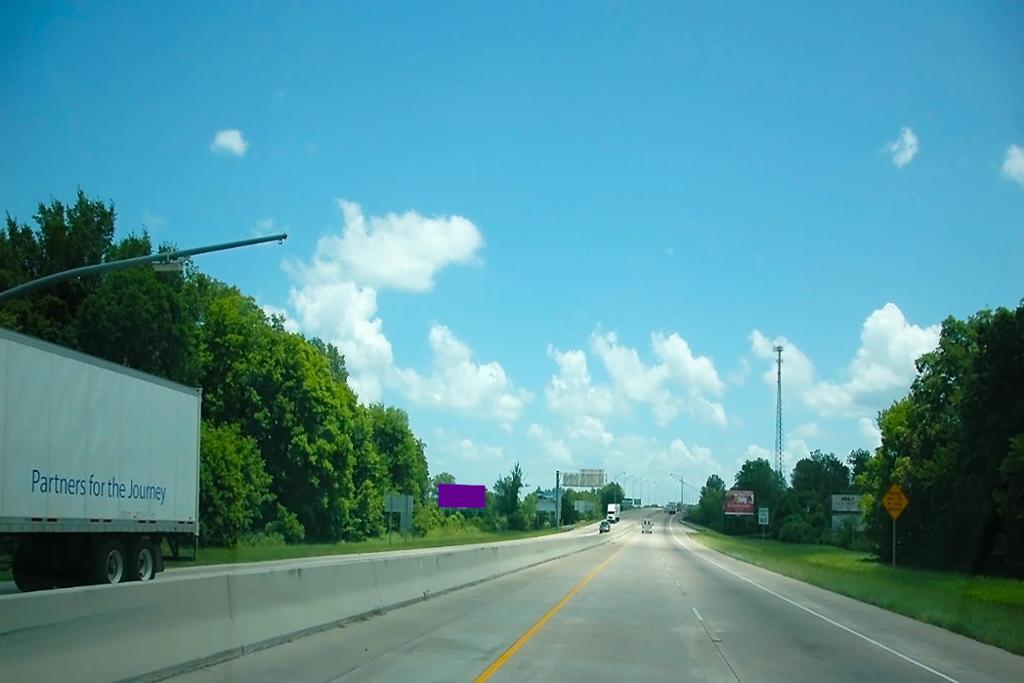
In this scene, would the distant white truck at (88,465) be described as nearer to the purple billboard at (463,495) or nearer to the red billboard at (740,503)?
the purple billboard at (463,495)

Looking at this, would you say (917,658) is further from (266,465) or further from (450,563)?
(266,465)

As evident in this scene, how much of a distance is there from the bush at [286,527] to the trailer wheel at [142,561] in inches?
2013

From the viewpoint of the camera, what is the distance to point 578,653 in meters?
16.1

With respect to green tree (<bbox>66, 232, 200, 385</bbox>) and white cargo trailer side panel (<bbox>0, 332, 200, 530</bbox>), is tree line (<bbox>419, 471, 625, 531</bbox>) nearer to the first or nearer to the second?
green tree (<bbox>66, 232, 200, 385</bbox>)

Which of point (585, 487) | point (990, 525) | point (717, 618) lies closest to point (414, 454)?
point (585, 487)

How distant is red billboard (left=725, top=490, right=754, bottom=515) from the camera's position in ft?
436

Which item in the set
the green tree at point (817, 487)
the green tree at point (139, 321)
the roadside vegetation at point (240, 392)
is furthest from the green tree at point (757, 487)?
the green tree at point (139, 321)

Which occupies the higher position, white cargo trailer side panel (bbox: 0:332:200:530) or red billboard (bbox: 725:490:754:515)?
white cargo trailer side panel (bbox: 0:332:200:530)

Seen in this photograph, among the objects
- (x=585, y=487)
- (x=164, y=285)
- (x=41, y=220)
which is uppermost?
(x=41, y=220)

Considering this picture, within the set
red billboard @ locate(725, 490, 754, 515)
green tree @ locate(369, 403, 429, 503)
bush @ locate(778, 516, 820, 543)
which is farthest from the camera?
red billboard @ locate(725, 490, 754, 515)

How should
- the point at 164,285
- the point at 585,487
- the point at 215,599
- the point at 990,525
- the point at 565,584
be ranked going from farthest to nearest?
the point at 585,487 < the point at 164,285 < the point at 990,525 < the point at 565,584 < the point at 215,599

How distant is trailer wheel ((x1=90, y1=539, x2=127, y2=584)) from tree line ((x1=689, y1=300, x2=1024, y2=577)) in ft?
102

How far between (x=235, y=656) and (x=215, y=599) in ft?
2.74

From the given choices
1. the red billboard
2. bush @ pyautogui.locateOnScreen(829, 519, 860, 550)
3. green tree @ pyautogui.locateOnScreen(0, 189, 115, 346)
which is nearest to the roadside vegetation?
green tree @ pyautogui.locateOnScreen(0, 189, 115, 346)
